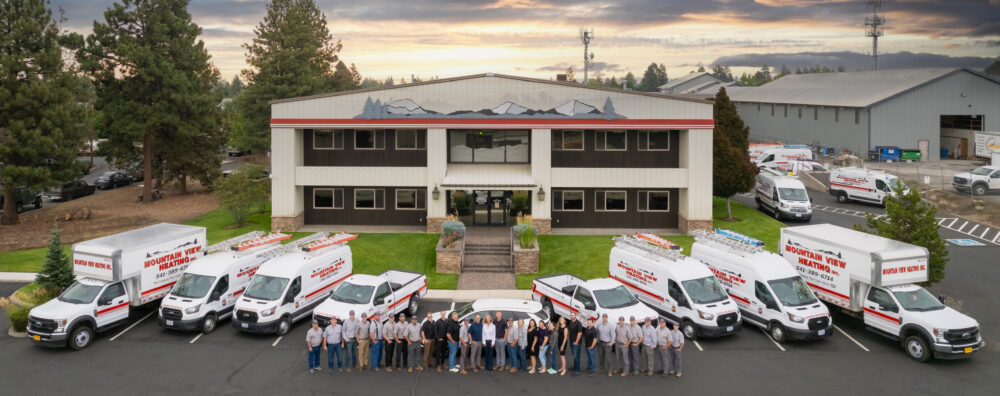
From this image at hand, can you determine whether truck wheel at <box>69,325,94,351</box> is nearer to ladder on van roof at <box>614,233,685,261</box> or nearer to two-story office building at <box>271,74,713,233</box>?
two-story office building at <box>271,74,713,233</box>

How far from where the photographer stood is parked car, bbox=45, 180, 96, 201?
159 ft

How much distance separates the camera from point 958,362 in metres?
18.4

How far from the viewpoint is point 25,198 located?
144 ft

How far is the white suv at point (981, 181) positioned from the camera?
144 feet

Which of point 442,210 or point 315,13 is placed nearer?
point 442,210

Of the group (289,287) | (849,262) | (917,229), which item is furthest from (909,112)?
(289,287)

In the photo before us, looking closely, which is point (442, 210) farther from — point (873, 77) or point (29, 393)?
point (873, 77)

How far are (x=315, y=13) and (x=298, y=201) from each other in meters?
38.4

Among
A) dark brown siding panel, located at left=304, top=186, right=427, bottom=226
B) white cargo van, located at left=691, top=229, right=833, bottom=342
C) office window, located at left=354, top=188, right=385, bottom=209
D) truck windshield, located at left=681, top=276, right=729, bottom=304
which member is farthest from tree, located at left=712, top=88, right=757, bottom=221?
office window, located at left=354, top=188, right=385, bottom=209

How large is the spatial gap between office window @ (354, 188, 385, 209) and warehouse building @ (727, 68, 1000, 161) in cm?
4346

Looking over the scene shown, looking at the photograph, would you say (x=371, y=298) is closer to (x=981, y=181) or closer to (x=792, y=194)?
(x=792, y=194)

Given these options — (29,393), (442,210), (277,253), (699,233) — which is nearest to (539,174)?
(442,210)

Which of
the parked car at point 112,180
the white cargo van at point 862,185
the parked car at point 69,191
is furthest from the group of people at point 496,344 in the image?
the parked car at point 112,180

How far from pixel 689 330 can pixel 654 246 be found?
3473mm
